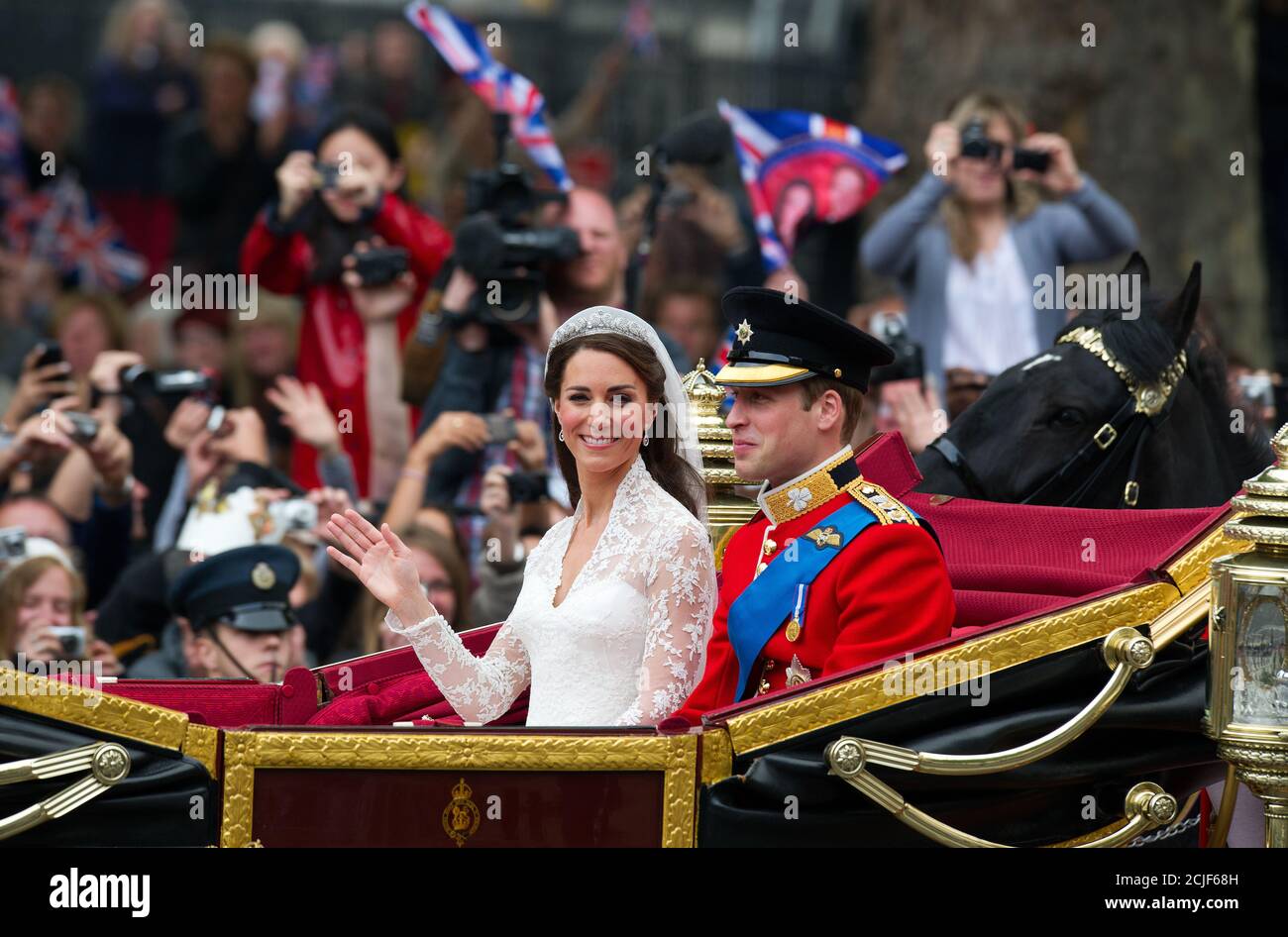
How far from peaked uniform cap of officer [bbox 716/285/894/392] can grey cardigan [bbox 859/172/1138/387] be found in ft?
11.7

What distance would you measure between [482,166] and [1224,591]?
6919 millimetres

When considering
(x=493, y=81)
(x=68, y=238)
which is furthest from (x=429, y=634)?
(x=68, y=238)

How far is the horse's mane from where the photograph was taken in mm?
4980

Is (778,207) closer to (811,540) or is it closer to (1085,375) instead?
(1085,375)

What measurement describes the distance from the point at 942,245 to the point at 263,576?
123 inches

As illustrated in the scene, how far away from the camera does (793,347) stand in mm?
3953

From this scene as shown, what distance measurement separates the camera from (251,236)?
24.9ft

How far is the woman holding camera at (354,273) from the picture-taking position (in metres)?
7.50

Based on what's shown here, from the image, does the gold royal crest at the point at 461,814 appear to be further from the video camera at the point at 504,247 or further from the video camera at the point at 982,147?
the video camera at the point at 982,147

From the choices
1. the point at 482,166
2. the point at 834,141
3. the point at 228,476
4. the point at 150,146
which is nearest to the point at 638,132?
the point at 482,166

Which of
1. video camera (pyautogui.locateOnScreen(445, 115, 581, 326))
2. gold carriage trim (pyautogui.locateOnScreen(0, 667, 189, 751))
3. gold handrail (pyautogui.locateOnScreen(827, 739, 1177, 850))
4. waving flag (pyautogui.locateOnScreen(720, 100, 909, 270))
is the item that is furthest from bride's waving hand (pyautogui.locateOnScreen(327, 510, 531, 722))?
waving flag (pyautogui.locateOnScreen(720, 100, 909, 270))

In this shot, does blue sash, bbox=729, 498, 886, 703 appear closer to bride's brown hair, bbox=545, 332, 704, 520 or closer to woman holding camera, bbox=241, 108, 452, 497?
bride's brown hair, bbox=545, 332, 704, 520

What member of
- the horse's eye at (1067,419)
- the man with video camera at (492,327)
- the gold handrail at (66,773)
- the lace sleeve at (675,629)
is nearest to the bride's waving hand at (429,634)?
the lace sleeve at (675,629)

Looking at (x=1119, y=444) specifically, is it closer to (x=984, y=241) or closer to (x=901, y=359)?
(x=901, y=359)
